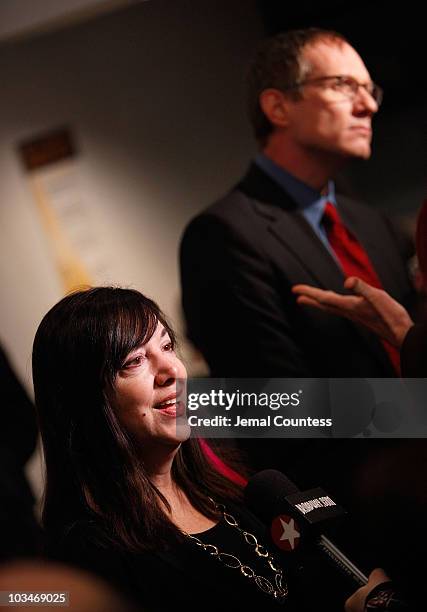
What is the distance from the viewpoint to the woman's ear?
6.23ft

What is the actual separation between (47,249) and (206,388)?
483 mm

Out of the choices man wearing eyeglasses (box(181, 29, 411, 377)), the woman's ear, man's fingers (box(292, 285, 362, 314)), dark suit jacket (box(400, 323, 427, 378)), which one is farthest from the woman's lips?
the woman's ear

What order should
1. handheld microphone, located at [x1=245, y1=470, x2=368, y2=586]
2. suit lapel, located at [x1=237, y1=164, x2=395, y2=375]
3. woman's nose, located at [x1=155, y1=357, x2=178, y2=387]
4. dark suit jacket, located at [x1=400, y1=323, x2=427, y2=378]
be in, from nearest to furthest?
handheld microphone, located at [x1=245, y1=470, x2=368, y2=586], woman's nose, located at [x1=155, y1=357, x2=178, y2=387], dark suit jacket, located at [x1=400, y1=323, x2=427, y2=378], suit lapel, located at [x1=237, y1=164, x2=395, y2=375]

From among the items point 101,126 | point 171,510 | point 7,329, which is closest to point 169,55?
point 101,126

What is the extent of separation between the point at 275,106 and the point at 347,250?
0.35 meters

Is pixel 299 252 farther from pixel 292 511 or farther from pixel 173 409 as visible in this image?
pixel 292 511

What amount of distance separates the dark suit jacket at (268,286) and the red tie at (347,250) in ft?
0.06

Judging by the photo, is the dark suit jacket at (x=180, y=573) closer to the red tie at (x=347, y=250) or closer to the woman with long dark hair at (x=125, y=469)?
the woman with long dark hair at (x=125, y=469)

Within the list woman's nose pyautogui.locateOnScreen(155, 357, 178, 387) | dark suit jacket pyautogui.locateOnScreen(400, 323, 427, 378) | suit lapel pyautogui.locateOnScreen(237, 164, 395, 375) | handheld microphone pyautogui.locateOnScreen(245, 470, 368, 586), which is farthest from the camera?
suit lapel pyautogui.locateOnScreen(237, 164, 395, 375)

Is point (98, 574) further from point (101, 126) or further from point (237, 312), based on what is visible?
point (101, 126)

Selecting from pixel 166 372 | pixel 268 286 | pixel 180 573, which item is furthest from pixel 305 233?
pixel 180 573

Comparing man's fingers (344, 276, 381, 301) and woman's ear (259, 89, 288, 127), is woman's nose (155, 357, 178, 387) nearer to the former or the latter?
man's fingers (344, 276, 381, 301)

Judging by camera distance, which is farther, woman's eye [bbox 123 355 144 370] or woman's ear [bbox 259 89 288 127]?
woman's ear [bbox 259 89 288 127]

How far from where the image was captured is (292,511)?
5.07 feet
